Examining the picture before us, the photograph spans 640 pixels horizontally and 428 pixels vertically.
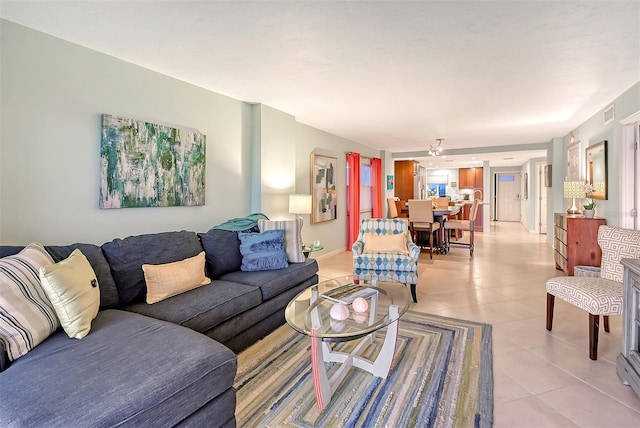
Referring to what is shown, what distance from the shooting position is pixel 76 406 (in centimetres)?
114

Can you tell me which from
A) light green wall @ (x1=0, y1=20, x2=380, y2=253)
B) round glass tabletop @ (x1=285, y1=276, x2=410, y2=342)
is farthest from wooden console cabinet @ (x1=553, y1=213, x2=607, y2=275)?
light green wall @ (x1=0, y1=20, x2=380, y2=253)

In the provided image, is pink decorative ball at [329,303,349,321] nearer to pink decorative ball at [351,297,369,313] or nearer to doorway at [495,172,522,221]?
pink decorative ball at [351,297,369,313]

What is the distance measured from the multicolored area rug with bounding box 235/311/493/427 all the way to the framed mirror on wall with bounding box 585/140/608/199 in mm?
3025

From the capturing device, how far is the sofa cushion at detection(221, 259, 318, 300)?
2.76 m

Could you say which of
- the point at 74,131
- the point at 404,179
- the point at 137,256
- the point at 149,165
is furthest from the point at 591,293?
the point at 404,179

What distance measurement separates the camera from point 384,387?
2.03 metres

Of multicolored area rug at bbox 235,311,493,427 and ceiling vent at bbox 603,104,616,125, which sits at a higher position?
ceiling vent at bbox 603,104,616,125

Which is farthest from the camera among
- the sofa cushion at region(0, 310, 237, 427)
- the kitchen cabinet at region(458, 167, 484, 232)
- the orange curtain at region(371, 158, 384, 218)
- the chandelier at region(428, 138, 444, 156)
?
the kitchen cabinet at region(458, 167, 484, 232)

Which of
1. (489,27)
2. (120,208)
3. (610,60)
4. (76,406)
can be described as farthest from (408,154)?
(76,406)

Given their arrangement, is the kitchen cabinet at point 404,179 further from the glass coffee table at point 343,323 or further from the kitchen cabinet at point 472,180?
the glass coffee table at point 343,323

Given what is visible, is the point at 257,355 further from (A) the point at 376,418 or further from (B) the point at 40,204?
(B) the point at 40,204

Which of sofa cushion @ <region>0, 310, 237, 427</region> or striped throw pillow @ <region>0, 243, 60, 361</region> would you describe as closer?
sofa cushion @ <region>0, 310, 237, 427</region>

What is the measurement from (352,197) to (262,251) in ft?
12.8

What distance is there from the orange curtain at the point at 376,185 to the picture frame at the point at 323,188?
189 cm
